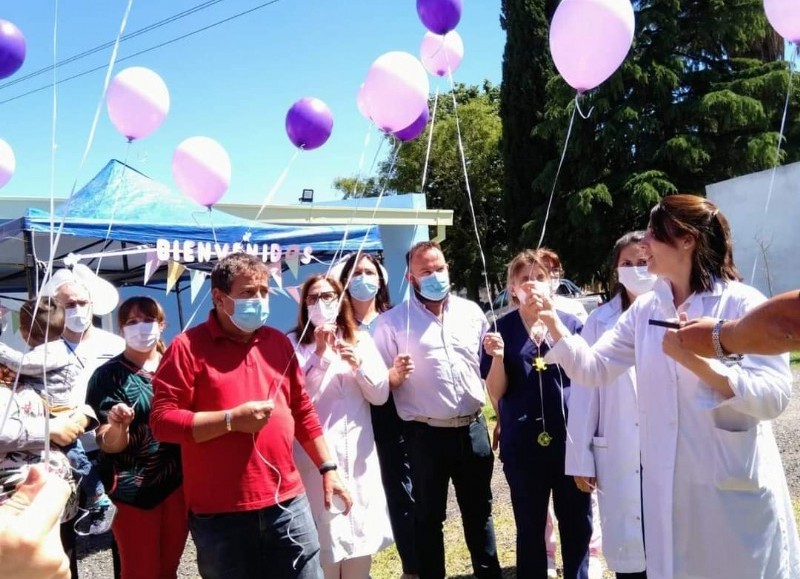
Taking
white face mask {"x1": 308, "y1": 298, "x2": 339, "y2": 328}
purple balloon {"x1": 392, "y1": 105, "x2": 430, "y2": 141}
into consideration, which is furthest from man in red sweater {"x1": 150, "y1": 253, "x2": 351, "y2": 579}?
purple balloon {"x1": 392, "y1": 105, "x2": 430, "y2": 141}

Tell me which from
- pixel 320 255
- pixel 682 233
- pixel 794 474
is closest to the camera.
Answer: pixel 682 233

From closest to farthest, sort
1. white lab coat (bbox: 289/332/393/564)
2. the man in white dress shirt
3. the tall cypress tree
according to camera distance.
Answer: white lab coat (bbox: 289/332/393/564), the man in white dress shirt, the tall cypress tree

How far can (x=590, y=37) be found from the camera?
3.38 metres

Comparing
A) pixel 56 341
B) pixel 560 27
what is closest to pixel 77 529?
pixel 56 341

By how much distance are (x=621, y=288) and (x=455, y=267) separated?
Result: 70.4ft

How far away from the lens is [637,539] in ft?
9.84

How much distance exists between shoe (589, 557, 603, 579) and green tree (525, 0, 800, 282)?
47.5 ft

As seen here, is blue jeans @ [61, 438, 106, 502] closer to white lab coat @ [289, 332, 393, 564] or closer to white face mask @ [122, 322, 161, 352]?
white face mask @ [122, 322, 161, 352]

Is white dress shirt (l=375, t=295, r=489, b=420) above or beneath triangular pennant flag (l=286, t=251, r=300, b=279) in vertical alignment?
beneath

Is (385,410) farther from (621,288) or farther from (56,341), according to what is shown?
(56,341)

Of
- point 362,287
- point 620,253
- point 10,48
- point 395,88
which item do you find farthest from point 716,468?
point 10,48

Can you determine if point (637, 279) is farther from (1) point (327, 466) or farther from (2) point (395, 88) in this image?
(2) point (395, 88)

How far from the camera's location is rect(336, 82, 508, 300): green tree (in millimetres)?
23781

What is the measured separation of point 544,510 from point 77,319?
2.92 metres
